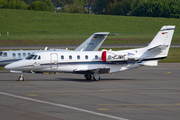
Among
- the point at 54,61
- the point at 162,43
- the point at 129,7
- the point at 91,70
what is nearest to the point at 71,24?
the point at 129,7

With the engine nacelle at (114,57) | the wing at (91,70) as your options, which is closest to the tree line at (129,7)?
the engine nacelle at (114,57)

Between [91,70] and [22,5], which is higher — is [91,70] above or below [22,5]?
below

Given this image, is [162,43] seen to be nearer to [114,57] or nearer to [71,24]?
[114,57]

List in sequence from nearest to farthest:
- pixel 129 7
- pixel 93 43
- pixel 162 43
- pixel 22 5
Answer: pixel 162 43, pixel 93 43, pixel 22 5, pixel 129 7

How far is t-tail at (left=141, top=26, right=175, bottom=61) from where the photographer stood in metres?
28.4

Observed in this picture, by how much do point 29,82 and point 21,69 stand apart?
1388mm

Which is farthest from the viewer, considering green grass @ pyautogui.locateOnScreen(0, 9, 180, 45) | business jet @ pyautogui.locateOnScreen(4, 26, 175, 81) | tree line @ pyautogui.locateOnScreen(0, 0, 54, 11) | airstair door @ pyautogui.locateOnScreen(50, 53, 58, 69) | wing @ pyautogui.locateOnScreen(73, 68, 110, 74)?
tree line @ pyautogui.locateOnScreen(0, 0, 54, 11)

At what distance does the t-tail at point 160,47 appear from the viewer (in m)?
28.4

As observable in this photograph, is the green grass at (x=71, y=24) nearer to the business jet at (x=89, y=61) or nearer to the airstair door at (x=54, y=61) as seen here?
the business jet at (x=89, y=61)

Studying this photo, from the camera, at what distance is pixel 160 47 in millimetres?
28109

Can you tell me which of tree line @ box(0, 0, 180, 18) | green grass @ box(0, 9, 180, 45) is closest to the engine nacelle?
green grass @ box(0, 9, 180, 45)

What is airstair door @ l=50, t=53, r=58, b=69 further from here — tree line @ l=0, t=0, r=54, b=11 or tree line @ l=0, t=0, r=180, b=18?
tree line @ l=0, t=0, r=54, b=11

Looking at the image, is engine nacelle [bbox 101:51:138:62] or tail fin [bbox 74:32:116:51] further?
tail fin [bbox 74:32:116:51]

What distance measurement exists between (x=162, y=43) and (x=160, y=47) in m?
1.45
